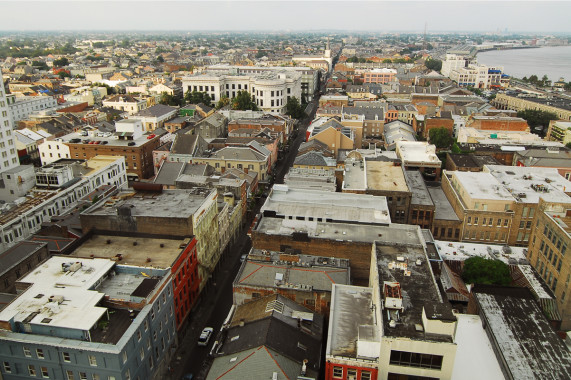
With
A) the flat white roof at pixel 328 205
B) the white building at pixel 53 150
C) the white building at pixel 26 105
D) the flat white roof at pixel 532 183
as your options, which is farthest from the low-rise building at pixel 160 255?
the white building at pixel 26 105

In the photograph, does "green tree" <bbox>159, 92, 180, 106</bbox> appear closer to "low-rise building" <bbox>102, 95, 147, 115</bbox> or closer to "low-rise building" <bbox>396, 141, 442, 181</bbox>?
"low-rise building" <bbox>102, 95, 147, 115</bbox>

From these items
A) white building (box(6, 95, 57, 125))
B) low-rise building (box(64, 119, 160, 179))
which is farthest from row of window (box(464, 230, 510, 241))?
white building (box(6, 95, 57, 125))

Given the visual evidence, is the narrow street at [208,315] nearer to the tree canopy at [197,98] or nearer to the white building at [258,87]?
the white building at [258,87]

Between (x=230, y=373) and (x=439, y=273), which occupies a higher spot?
(x=230, y=373)

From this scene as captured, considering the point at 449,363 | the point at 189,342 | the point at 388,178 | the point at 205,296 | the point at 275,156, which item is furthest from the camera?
the point at 275,156

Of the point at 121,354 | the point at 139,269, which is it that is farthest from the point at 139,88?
the point at 121,354

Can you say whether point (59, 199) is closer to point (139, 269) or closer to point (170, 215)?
point (170, 215)

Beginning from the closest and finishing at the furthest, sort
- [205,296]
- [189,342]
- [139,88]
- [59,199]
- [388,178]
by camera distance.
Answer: [189,342], [205,296], [59,199], [388,178], [139,88]
